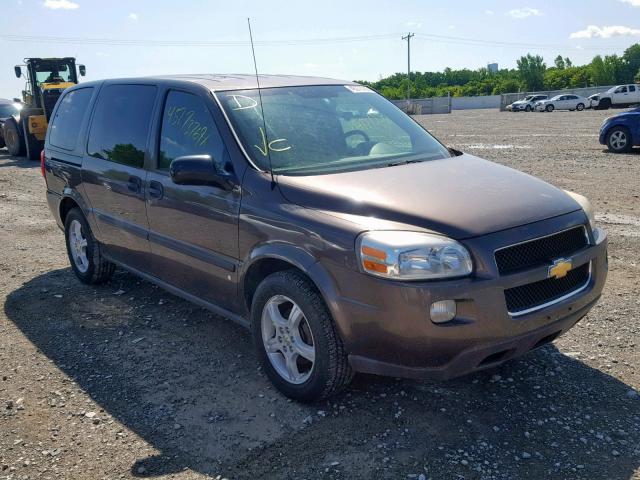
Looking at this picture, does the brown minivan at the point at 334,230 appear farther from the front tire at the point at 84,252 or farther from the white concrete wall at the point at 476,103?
the white concrete wall at the point at 476,103

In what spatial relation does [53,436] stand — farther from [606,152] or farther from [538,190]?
[606,152]

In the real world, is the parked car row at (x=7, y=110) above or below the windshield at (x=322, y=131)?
above

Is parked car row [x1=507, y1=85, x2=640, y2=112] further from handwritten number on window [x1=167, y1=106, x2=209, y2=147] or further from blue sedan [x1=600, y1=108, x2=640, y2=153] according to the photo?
handwritten number on window [x1=167, y1=106, x2=209, y2=147]

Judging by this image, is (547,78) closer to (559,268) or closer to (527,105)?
(527,105)

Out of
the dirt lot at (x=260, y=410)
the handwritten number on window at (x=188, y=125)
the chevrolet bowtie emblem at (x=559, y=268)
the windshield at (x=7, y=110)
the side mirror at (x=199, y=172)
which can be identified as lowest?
the dirt lot at (x=260, y=410)

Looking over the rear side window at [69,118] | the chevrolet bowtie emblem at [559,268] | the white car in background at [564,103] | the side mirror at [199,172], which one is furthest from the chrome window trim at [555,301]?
the white car in background at [564,103]

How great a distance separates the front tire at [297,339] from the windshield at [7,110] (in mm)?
20777

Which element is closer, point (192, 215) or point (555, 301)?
point (555, 301)

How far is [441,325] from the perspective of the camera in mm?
3020

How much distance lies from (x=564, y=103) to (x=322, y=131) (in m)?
50.7

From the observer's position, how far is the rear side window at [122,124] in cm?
479

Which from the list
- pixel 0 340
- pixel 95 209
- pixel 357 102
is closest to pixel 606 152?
pixel 357 102

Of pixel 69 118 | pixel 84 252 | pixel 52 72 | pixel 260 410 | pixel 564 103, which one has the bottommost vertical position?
pixel 260 410

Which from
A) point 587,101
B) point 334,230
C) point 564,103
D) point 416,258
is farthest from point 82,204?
point 564,103
